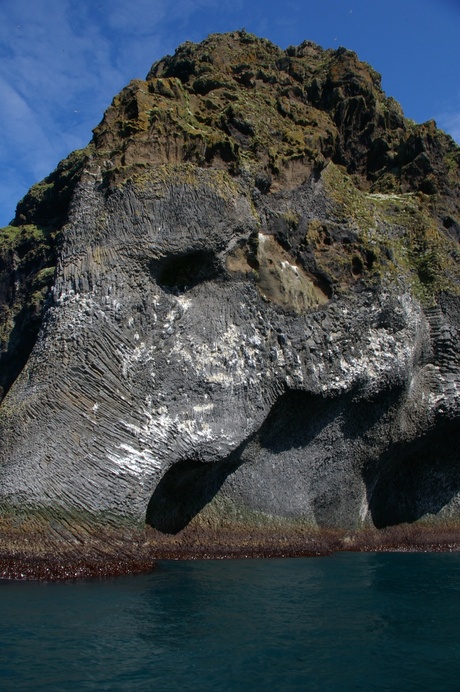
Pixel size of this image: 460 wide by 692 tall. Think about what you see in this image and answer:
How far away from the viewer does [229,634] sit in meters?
10.0

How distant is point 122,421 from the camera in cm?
1634

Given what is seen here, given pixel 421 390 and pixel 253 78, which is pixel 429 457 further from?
pixel 253 78

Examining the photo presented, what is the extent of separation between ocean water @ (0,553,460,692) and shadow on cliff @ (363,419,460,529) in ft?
29.3

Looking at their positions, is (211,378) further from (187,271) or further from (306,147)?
(306,147)

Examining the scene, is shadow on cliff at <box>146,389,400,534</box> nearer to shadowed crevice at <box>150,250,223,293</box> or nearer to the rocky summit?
the rocky summit

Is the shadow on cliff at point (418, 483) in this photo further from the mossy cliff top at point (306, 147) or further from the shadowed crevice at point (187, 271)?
the shadowed crevice at point (187, 271)

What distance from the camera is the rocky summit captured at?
15758 mm

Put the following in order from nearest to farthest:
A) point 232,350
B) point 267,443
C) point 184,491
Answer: point 232,350 < point 184,491 < point 267,443

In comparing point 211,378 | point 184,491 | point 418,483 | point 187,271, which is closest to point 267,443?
point 184,491

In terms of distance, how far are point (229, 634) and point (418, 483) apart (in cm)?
1661

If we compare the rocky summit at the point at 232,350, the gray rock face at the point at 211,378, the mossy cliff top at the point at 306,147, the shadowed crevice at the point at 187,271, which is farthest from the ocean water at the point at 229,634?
the mossy cliff top at the point at 306,147

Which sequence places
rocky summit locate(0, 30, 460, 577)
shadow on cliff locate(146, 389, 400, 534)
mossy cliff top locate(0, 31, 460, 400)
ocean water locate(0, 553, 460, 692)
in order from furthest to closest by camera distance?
mossy cliff top locate(0, 31, 460, 400) < shadow on cliff locate(146, 389, 400, 534) < rocky summit locate(0, 30, 460, 577) < ocean water locate(0, 553, 460, 692)

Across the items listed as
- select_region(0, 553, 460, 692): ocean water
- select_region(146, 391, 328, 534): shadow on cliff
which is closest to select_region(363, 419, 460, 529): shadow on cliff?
select_region(146, 391, 328, 534): shadow on cliff

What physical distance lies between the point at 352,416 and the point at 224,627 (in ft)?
39.8
